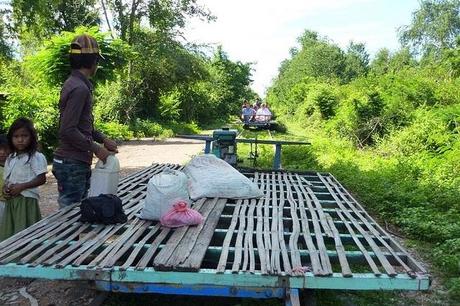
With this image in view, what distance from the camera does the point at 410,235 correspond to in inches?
240

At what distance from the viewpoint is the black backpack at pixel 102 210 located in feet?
13.1

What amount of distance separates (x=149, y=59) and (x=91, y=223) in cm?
1880

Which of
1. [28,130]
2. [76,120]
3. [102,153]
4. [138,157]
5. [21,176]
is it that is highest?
[76,120]

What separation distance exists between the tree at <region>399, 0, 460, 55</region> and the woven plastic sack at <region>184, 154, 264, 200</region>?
53.0 metres

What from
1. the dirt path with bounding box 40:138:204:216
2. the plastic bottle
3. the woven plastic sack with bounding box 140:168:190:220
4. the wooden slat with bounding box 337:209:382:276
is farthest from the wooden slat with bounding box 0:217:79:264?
the dirt path with bounding box 40:138:204:216

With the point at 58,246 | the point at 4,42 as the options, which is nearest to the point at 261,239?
the point at 58,246

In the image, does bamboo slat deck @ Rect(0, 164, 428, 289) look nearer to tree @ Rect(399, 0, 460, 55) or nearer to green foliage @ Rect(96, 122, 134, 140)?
green foliage @ Rect(96, 122, 134, 140)

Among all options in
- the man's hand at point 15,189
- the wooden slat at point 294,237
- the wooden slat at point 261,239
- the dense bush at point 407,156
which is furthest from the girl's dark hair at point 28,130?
the dense bush at point 407,156

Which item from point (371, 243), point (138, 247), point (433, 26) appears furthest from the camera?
point (433, 26)

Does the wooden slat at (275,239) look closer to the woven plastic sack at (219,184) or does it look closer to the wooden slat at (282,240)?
the wooden slat at (282,240)

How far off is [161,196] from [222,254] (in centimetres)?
95

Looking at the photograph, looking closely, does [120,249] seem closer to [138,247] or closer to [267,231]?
[138,247]

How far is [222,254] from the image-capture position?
3299 millimetres

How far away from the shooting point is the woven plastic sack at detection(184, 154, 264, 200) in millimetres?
5180
